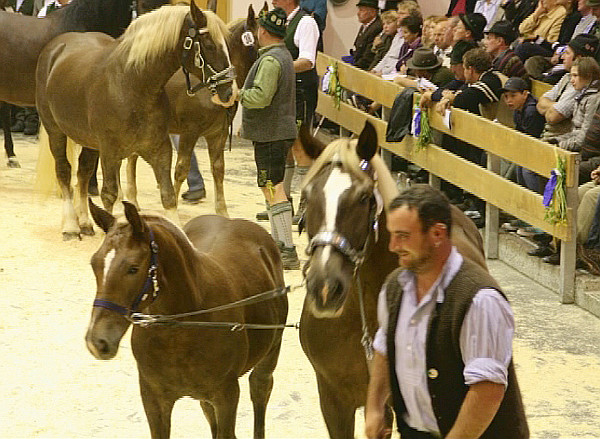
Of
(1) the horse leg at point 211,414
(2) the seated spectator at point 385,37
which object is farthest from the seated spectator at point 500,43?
(1) the horse leg at point 211,414

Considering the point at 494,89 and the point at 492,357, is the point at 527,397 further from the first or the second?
the point at 494,89

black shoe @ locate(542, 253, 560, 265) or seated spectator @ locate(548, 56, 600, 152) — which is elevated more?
seated spectator @ locate(548, 56, 600, 152)

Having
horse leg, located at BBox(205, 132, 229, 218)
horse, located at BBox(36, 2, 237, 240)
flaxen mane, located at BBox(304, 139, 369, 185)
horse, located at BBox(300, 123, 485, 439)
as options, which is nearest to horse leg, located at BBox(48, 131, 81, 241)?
horse, located at BBox(36, 2, 237, 240)

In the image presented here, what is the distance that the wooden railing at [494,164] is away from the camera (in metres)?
8.34

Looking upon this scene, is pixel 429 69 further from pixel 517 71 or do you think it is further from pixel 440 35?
pixel 440 35

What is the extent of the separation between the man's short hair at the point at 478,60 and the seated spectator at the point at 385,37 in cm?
306

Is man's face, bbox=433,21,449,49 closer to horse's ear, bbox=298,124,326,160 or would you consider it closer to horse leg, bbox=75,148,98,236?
horse leg, bbox=75,148,98,236

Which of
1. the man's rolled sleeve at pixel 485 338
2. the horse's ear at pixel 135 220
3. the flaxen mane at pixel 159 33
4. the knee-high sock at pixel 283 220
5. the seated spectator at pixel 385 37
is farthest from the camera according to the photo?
the seated spectator at pixel 385 37

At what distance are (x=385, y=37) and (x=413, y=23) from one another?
3.47 ft

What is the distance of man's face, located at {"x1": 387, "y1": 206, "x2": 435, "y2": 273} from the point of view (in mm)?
3438

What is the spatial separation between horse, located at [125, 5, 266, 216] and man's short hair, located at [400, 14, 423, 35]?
7.06 ft

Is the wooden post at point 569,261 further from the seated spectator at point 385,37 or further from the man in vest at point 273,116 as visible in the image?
the seated spectator at point 385,37

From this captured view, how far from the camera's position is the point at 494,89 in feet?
33.3

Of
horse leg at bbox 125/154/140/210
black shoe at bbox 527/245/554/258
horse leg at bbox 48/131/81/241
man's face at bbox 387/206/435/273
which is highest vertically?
man's face at bbox 387/206/435/273
